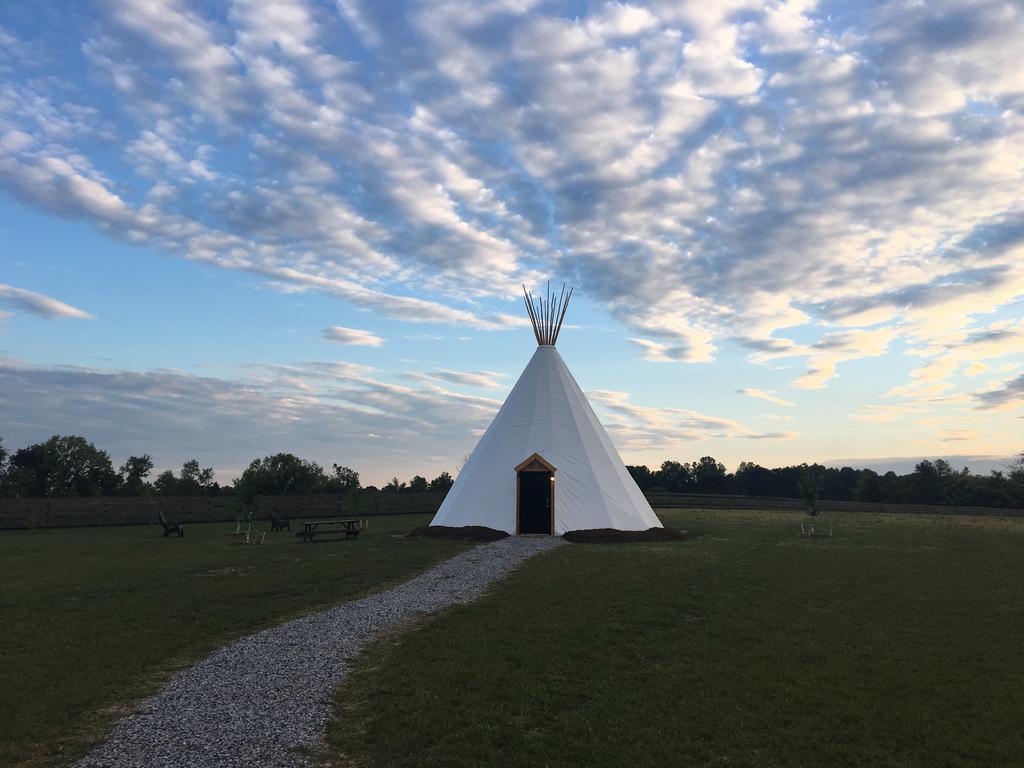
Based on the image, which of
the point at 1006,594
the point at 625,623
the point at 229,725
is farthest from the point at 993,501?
the point at 229,725

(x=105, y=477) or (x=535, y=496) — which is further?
(x=105, y=477)

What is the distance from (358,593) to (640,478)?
63.1m

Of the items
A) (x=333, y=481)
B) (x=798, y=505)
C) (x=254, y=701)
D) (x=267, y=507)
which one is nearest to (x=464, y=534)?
(x=254, y=701)

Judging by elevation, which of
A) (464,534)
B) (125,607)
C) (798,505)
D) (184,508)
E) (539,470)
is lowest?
(125,607)

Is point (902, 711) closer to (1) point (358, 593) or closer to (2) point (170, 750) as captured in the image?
(2) point (170, 750)

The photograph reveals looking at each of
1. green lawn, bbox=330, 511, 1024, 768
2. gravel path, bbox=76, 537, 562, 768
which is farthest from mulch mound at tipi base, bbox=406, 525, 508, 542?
gravel path, bbox=76, 537, 562, 768

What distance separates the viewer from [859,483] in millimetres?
70562

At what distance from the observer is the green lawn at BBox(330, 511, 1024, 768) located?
18.2ft

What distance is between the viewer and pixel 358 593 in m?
12.5

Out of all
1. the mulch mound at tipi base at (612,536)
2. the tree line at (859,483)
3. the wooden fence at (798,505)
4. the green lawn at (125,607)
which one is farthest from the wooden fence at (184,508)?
the tree line at (859,483)

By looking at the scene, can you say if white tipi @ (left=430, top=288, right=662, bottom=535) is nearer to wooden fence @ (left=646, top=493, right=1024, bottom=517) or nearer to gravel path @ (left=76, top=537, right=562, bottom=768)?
gravel path @ (left=76, top=537, right=562, bottom=768)

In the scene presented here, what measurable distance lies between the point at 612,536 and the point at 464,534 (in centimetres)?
484

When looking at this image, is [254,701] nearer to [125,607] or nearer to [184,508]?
[125,607]

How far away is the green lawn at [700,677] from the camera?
5.55 m
